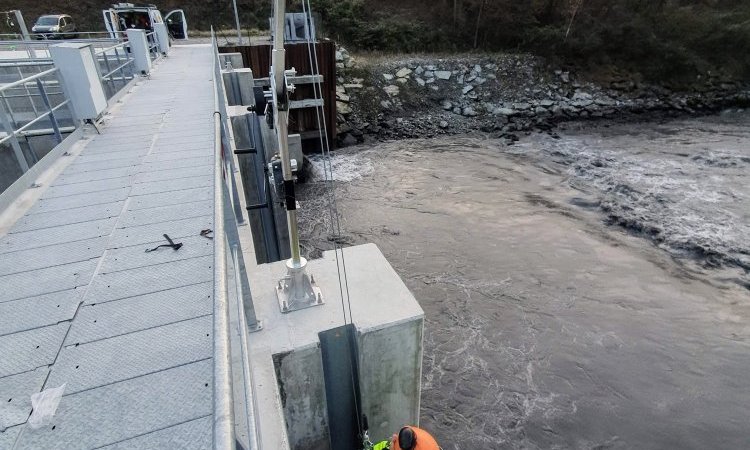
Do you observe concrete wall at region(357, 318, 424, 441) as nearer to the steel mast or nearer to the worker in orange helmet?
the worker in orange helmet

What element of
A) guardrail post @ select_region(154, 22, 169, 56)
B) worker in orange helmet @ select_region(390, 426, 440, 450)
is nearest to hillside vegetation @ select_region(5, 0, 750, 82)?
guardrail post @ select_region(154, 22, 169, 56)

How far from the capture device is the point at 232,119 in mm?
7602

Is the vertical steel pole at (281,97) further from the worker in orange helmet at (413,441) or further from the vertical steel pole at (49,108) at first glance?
the vertical steel pole at (49,108)

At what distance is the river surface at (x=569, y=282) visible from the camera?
6.36 m

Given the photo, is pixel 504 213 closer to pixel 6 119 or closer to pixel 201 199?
pixel 201 199

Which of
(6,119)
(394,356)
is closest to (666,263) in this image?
(394,356)

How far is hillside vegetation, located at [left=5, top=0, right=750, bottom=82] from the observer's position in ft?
82.0

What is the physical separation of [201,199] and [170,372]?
8.04 feet

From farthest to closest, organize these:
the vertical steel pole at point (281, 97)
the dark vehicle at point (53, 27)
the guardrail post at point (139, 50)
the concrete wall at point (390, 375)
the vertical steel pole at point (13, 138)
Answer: the dark vehicle at point (53, 27) < the guardrail post at point (139, 50) < the vertical steel pole at point (13, 138) < the concrete wall at point (390, 375) < the vertical steel pole at point (281, 97)

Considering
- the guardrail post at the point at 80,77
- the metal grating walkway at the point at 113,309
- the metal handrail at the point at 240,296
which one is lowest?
the metal grating walkway at the point at 113,309

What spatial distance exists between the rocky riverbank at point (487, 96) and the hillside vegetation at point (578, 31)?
4.98 ft

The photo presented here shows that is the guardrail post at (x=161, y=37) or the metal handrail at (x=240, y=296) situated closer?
the metal handrail at (x=240, y=296)

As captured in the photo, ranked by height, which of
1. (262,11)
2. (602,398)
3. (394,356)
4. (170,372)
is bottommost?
(602,398)

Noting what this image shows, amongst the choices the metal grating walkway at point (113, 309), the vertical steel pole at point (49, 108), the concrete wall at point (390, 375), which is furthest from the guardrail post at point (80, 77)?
the concrete wall at point (390, 375)
